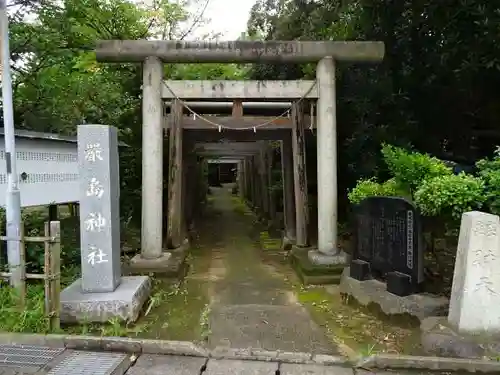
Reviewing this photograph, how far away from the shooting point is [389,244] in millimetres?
6551

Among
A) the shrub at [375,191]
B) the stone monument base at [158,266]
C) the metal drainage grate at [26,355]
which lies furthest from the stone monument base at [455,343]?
the stone monument base at [158,266]

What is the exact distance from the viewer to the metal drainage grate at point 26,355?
4.58m

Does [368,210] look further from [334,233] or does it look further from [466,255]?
[466,255]

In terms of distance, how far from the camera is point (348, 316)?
21.0 feet

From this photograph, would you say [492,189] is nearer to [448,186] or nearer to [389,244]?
[448,186]

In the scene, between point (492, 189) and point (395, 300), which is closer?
point (492, 189)

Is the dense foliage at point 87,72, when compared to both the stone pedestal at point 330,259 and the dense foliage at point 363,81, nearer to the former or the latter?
the dense foliage at point 363,81

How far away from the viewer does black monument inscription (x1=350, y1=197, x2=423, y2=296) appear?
6.04 metres

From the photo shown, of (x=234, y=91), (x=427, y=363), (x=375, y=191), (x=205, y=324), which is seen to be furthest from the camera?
(x=234, y=91)

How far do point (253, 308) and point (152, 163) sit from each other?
3.44 meters

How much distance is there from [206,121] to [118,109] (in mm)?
4744

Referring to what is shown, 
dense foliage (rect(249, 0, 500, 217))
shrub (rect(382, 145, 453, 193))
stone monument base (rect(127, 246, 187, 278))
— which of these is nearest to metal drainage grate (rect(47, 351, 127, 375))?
stone monument base (rect(127, 246, 187, 278))

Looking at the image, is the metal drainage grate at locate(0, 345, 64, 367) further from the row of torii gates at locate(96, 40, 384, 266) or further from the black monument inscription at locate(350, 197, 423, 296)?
the black monument inscription at locate(350, 197, 423, 296)

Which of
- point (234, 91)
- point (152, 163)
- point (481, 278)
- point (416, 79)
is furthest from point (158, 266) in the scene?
point (416, 79)
